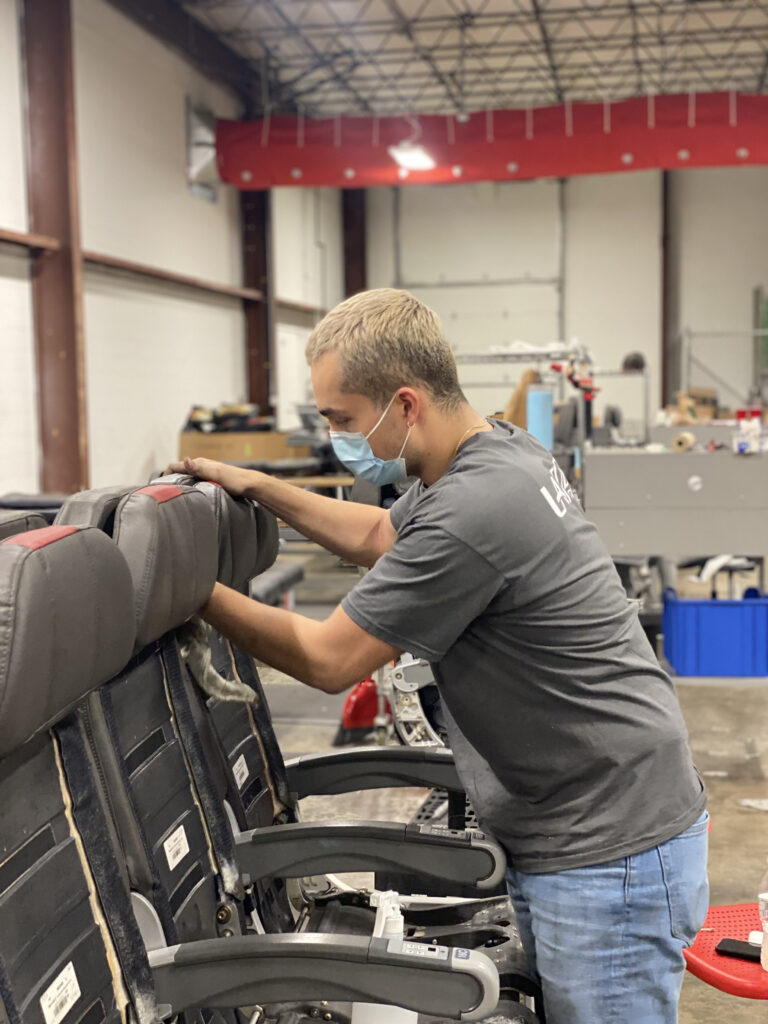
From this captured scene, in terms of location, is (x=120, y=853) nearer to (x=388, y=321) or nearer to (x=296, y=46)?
(x=388, y=321)

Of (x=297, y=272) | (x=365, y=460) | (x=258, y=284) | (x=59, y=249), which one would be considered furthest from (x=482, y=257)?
(x=365, y=460)

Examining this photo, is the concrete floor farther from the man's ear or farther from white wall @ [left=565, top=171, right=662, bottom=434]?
white wall @ [left=565, top=171, right=662, bottom=434]

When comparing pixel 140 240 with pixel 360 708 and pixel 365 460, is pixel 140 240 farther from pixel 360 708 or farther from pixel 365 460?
pixel 365 460

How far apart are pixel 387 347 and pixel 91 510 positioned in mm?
399

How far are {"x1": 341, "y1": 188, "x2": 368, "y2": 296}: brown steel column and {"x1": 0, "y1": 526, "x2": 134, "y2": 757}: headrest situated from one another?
12.2m

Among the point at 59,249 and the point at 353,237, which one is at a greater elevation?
the point at 353,237

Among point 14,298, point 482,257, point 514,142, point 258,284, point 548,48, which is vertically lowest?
point 14,298

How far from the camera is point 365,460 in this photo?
140cm

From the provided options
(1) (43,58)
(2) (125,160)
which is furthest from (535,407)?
(2) (125,160)

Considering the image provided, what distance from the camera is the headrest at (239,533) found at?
148 cm

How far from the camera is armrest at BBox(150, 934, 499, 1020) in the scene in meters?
1.12

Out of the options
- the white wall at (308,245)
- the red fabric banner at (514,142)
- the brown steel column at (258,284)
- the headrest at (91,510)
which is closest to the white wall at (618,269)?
the white wall at (308,245)

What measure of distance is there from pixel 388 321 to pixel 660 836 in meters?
0.69

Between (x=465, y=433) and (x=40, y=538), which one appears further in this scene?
(x=465, y=433)
